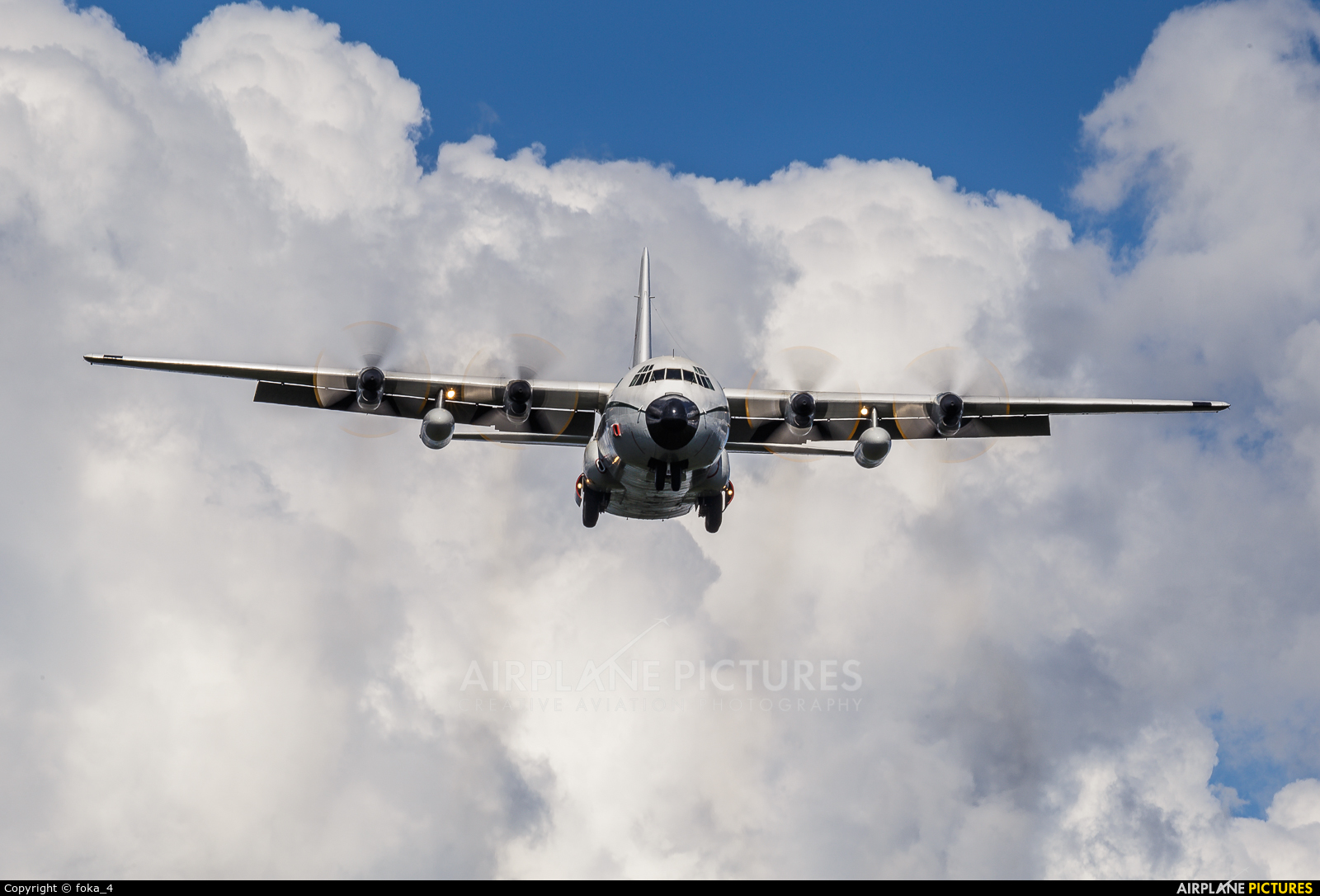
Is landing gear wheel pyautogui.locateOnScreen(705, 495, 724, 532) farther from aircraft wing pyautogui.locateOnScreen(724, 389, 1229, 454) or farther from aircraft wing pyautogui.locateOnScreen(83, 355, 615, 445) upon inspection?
aircraft wing pyautogui.locateOnScreen(83, 355, 615, 445)

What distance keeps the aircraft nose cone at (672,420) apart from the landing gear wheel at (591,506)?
16.7 ft

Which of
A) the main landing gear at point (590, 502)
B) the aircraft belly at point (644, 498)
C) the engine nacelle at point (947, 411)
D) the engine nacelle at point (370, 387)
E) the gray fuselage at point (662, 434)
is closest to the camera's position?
the gray fuselage at point (662, 434)

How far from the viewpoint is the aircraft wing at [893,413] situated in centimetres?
2700

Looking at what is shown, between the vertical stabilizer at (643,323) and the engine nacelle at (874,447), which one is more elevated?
the vertical stabilizer at (643,323)

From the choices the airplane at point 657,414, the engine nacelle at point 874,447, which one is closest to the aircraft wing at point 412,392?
the airplane at point 657,414

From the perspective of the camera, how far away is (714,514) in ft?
86.6

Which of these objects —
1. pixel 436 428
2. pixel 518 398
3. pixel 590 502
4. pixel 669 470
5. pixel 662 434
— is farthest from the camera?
pixel 590 502

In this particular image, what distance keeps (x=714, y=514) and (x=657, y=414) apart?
6.86 meters

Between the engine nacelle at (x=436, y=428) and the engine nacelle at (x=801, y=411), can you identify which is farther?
the engine nacelle at (x=801, y=411)

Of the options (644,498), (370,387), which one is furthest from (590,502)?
(370,387)

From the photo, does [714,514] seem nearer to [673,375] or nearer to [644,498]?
[644,498]

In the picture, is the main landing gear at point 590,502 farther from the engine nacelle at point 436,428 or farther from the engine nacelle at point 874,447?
the engine nacelle at point 874,447
